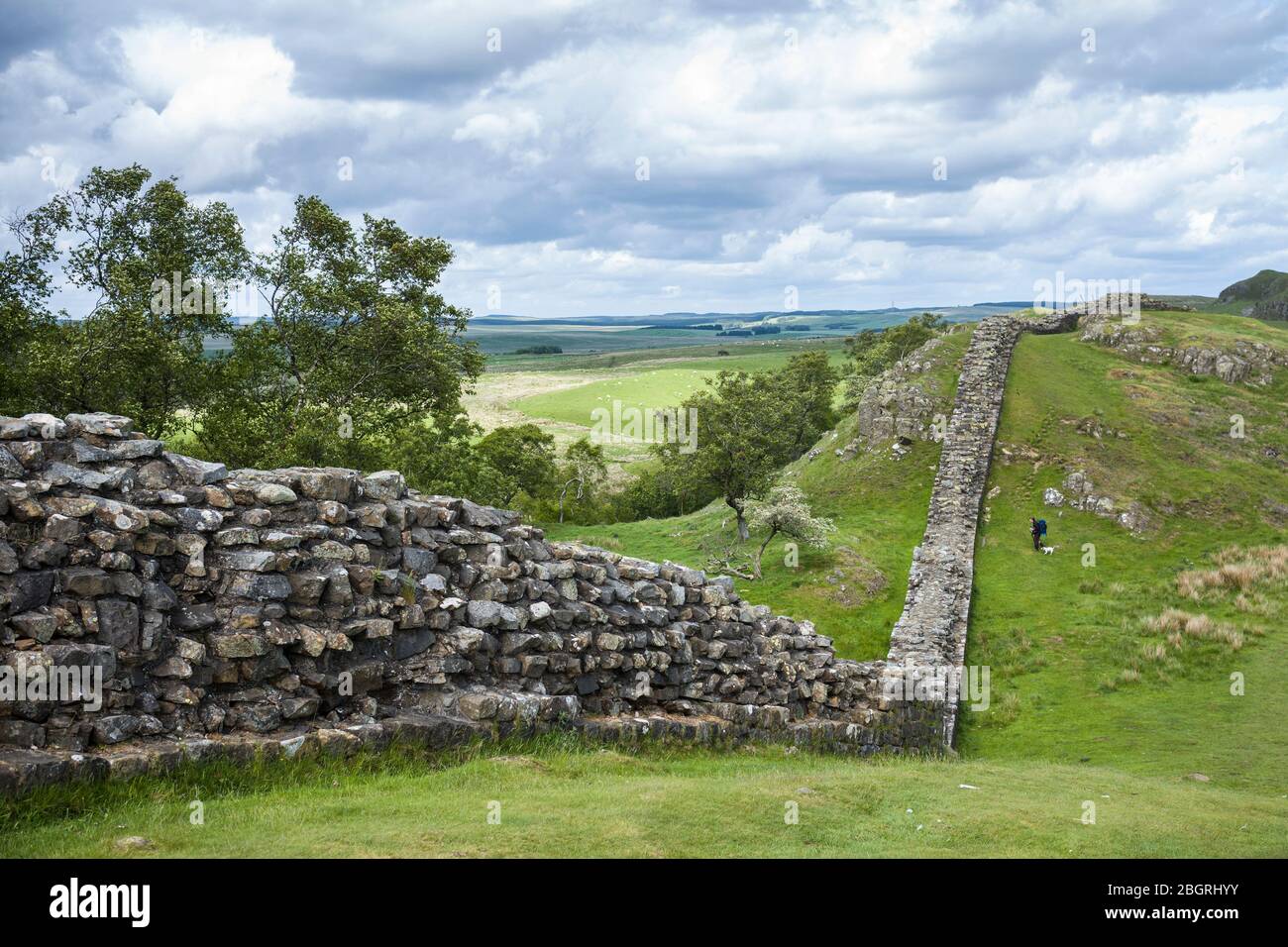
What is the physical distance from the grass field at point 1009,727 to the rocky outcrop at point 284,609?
4.14 feet

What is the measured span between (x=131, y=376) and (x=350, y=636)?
20250 millimetres

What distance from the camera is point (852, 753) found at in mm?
21141

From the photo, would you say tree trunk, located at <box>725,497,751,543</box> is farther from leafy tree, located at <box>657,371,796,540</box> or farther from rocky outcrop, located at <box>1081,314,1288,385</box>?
rocky outcrop, located at <box>1081,314,1288,385</box>

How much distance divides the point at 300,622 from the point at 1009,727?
73.4 ft

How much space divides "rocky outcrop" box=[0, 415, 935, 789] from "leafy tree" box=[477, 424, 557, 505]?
2256 inches

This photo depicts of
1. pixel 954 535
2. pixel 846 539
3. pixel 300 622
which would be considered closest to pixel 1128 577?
pixel 954 535

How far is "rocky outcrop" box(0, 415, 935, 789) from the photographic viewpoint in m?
11.4

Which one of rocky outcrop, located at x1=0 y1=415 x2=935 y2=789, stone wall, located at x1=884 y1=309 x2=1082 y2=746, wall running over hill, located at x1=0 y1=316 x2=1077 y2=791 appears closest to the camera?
wall running over hill, located at x1=0 y1=316 x2=1077 y2=791

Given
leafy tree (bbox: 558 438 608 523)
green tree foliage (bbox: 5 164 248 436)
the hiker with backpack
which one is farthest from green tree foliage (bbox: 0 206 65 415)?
leafy tree (bbox: 558 438 608 523)

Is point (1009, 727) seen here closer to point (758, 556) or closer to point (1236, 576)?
point (758, 556)

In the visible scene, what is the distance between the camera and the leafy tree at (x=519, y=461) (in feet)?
250

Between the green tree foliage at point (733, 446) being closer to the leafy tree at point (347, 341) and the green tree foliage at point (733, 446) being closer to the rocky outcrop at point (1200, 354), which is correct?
the leafy tree at point (347, 341)
